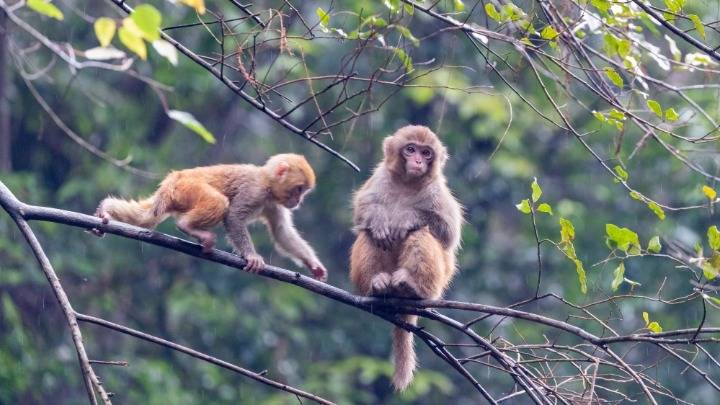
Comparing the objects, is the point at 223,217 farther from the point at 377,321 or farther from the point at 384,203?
the point at 377,321

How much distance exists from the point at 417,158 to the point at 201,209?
1287 millimetres

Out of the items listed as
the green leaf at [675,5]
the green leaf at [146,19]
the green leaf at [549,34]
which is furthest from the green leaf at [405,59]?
the green leaf at [146,19]

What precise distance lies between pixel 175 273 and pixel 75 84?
8.84 feet

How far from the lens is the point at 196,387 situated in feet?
36.3

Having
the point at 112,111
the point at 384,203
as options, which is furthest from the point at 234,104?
the point at 384,203

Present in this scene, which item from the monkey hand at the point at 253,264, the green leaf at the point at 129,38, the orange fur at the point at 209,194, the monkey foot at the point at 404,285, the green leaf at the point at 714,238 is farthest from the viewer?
the orange fur at the point at 209,194

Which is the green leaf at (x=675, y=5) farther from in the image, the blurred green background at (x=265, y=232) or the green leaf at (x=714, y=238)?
the blurred green background at (x=265, y=232)

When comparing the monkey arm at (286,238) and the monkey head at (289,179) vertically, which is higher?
the monkey head at (289,179)

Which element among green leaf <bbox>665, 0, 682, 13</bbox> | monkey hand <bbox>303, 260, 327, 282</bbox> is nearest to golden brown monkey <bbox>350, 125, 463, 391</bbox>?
monkey hand <bbox>303, 260, 327, 282</bbox>

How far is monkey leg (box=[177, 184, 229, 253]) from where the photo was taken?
5090 mm

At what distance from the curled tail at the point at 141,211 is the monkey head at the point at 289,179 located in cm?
72

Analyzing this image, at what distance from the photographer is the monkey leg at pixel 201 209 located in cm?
509

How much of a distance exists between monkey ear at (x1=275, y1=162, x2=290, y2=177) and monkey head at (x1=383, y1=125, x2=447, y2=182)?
634mm

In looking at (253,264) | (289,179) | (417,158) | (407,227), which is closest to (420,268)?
(407,227)
